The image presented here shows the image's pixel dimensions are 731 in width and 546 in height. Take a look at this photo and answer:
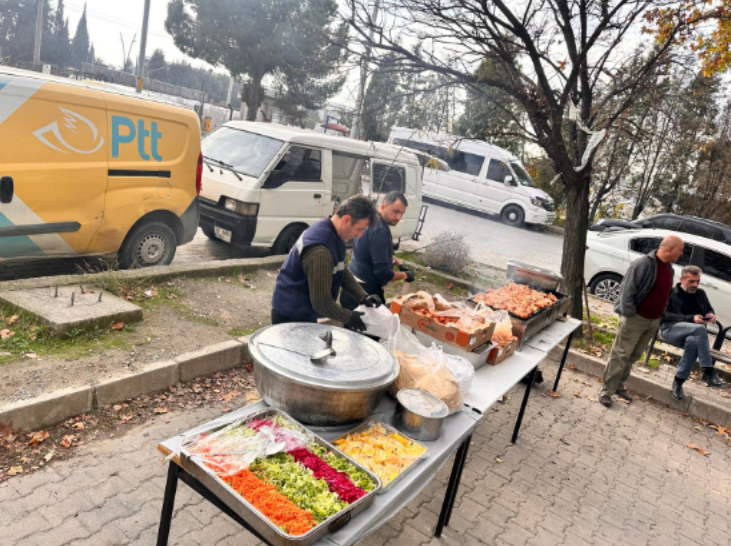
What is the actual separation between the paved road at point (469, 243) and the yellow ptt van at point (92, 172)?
592 millimetres

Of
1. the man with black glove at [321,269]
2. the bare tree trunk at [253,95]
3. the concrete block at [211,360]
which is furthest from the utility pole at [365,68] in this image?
the bare tree trunk at [253,95]

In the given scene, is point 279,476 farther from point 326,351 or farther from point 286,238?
point 286,238

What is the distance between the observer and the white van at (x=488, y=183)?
66.1ft

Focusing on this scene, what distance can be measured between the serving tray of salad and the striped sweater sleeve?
100 centimetres

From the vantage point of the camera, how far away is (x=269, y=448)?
2266 millimetres

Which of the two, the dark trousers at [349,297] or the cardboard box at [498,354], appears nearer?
the cardboard box at [498,354]

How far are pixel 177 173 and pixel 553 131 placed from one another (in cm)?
516

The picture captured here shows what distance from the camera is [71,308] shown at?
489cm

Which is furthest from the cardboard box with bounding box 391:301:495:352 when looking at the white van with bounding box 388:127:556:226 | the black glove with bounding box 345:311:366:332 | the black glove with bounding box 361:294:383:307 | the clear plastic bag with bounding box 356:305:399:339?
the white van with bounding box 388:127:556:226

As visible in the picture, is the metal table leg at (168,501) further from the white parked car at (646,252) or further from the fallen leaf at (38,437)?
the white parked car at (646,252)

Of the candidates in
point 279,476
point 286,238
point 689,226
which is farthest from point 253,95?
point 279,476

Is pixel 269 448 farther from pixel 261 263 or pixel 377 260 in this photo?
pixel 261 263

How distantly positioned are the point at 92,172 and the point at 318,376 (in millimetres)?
4758

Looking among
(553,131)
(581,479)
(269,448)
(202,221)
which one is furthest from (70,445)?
(553,131)
